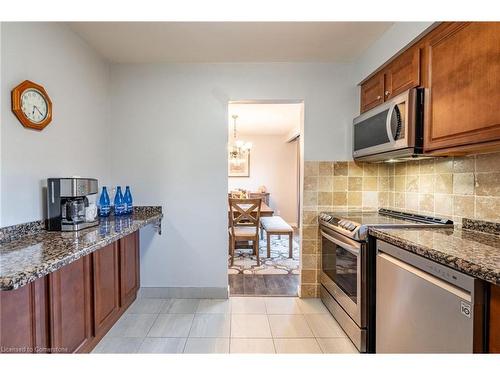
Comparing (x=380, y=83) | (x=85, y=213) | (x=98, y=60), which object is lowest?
(x=85, y=213)

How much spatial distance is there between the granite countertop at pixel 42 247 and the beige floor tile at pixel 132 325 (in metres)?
0.82

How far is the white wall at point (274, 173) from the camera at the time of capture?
669 centimetres

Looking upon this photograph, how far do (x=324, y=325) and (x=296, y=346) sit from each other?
0.38 m

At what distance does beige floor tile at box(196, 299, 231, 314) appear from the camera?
234 cm

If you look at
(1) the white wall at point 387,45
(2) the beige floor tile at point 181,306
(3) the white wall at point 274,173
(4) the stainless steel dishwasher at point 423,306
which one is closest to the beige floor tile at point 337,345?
(4) the stainless steel dishwasher at point 423,306

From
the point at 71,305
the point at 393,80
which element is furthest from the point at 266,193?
the point at 71,305

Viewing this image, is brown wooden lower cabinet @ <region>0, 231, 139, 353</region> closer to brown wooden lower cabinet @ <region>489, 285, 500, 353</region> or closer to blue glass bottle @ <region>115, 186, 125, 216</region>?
blue glass bottle @ <region>115, 186, 125, 216</region>

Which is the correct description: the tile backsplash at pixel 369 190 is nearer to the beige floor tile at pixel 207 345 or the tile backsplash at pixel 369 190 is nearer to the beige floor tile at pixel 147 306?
the beige floor tile at pixel 207 345

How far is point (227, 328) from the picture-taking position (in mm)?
2076

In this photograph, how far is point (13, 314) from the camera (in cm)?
113
